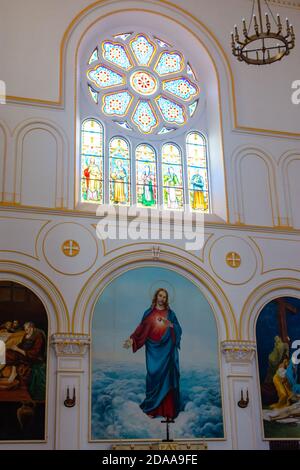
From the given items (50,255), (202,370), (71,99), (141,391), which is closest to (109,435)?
(141,391)

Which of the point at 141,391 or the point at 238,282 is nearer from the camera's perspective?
the point at 141,391

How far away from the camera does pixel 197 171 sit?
51.8 ft

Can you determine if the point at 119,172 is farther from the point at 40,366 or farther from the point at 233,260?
the point at 40,366

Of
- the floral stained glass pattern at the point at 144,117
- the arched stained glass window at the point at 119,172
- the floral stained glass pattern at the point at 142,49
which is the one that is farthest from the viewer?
the floral stained glass pattern at the point at 142,49

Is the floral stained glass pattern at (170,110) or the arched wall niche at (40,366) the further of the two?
the floral stained glass pattern at (170,110)

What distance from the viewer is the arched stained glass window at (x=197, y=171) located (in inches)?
609

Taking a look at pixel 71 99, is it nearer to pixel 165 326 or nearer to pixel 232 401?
pixel 165 326

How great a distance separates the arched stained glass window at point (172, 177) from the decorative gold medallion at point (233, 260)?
65.4 inches

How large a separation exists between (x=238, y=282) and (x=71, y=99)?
213 inches

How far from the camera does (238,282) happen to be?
566 inches

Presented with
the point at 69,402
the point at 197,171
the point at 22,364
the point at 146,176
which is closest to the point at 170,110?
the point at 197,171

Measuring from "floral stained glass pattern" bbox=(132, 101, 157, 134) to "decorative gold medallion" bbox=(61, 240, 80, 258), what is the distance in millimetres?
3643

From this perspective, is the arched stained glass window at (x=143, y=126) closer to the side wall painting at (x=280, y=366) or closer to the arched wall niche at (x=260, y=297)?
the arched wall niche at (x=260, y=297)

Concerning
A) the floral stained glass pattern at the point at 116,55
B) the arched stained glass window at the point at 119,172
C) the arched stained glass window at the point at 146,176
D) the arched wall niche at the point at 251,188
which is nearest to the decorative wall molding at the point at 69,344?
the arched stained glass window at the point at 119,172
